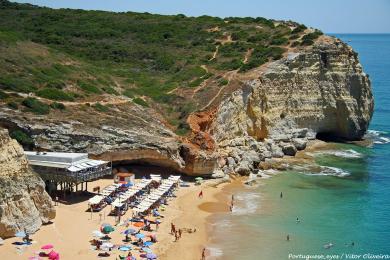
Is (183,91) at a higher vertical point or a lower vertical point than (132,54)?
lower

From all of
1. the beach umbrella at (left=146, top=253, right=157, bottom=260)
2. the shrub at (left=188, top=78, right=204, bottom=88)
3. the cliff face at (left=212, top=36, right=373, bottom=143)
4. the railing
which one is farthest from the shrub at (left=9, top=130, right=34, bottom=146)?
the shrub at (left=188, top=78, right=204, bottom=88)

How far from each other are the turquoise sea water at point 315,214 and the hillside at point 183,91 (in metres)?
4.96

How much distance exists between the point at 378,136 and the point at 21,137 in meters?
45.4

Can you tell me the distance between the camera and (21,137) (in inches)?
1587

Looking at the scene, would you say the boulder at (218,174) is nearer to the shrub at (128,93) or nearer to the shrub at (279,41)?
the shrub at (128,93)

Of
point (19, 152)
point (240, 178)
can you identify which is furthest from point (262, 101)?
point (19, 152)

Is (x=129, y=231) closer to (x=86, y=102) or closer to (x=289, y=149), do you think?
(x=86, y=102)

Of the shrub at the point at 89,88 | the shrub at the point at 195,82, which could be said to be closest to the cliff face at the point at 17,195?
the shrub at the point at 89,88

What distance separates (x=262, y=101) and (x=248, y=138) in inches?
230

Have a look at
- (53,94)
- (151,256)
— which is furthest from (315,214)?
(53,94)

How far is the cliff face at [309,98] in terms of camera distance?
55.1 meters

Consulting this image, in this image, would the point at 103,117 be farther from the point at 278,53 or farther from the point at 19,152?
the point at 278,53

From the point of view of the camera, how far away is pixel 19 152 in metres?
30.4

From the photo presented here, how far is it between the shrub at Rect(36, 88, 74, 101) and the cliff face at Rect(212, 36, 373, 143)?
1519 centimetres
